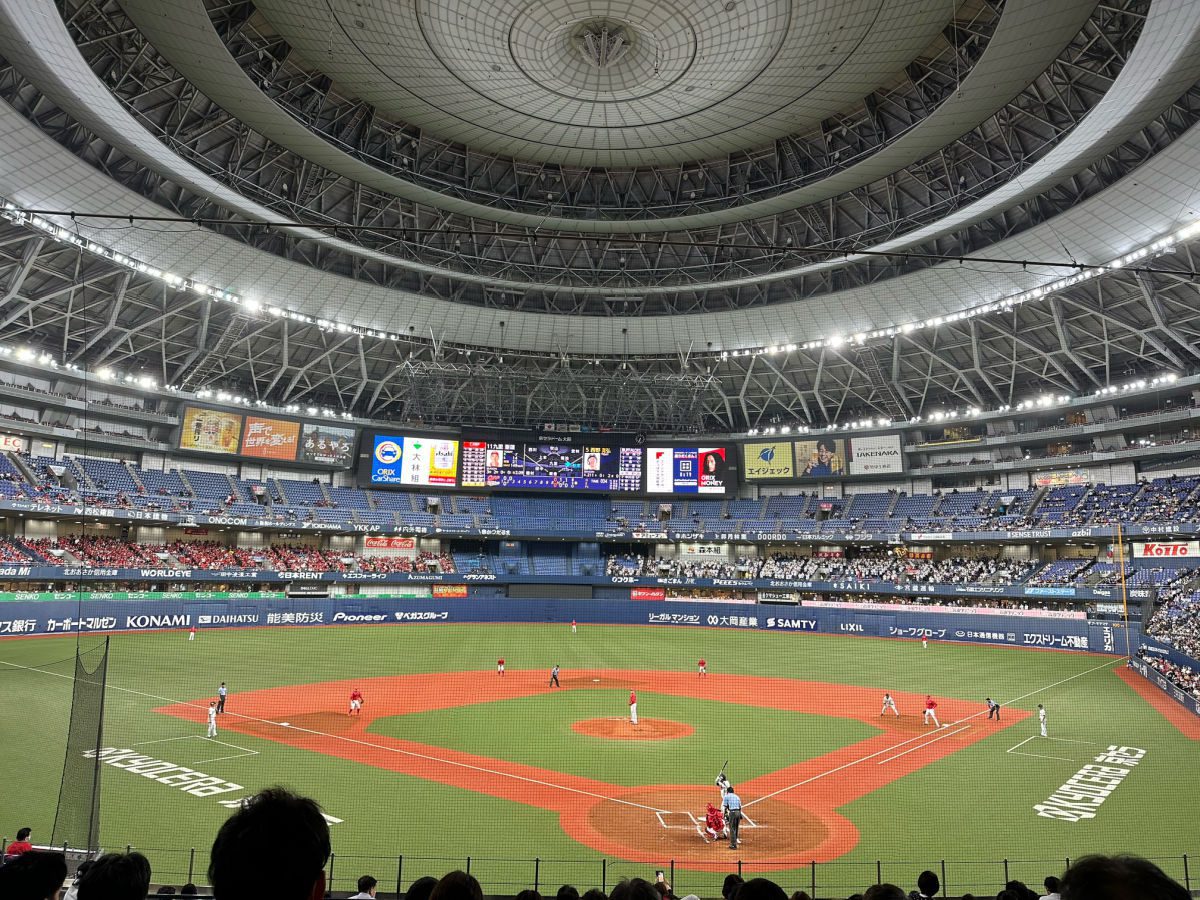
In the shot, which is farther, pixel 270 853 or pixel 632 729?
pixel 632 729

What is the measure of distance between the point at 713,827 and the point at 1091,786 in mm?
11607

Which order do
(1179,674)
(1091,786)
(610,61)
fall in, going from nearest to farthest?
(1091,786) → (1179,674) → (610,61)

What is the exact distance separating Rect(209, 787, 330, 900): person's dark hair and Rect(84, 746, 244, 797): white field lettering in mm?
19523

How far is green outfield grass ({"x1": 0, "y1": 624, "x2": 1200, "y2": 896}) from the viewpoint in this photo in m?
15.8

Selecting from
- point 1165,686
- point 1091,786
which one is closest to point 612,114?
point 1091,786

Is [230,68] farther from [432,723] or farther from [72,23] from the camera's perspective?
[432,723]

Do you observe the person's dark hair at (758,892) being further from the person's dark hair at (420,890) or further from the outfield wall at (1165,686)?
the outfield wall at (1165,686)

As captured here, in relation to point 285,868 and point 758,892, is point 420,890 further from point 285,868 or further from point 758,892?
point 285,868

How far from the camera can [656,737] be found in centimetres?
2636

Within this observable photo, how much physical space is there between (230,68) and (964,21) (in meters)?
34.6

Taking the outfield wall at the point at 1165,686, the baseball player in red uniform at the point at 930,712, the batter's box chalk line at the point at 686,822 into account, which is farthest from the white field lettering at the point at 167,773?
the outfield wall at the point at 1165,686

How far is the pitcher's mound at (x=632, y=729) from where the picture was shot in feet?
87.0

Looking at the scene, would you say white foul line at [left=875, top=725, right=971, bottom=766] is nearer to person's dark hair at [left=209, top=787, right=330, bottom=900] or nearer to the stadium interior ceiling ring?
the stadium interior ceiling ring

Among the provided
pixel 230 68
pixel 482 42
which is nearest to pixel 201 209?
pixel 230 68
